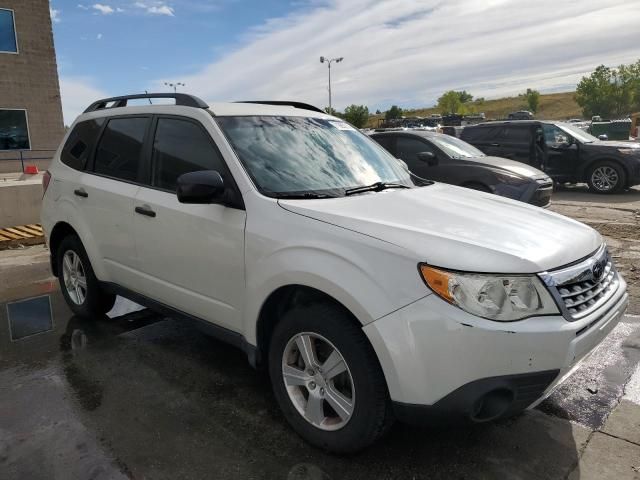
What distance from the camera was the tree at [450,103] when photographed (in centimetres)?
13398

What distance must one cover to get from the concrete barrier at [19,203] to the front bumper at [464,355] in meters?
8.05

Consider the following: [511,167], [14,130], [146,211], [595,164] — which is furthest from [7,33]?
[146,211]

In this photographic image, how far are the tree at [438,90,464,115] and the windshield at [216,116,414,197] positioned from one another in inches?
5356

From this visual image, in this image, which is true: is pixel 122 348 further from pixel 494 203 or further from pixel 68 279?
pixel 494 203

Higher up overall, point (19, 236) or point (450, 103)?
point (450, 103)

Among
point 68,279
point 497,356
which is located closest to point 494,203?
point 497,356

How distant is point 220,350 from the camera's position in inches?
160

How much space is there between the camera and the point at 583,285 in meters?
2.52

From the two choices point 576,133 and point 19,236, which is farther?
point 576,133

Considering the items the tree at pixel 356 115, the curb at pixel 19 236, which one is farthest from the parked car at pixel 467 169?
the tree at pixel 356 115

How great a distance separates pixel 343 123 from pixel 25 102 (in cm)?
2051

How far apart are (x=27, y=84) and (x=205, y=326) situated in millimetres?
21140

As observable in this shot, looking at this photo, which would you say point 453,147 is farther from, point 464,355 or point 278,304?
point 464,355

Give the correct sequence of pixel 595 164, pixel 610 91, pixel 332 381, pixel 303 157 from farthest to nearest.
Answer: pixel 610 91 < pixel 595 164 < pixel 303 157 < pixel 332 381
